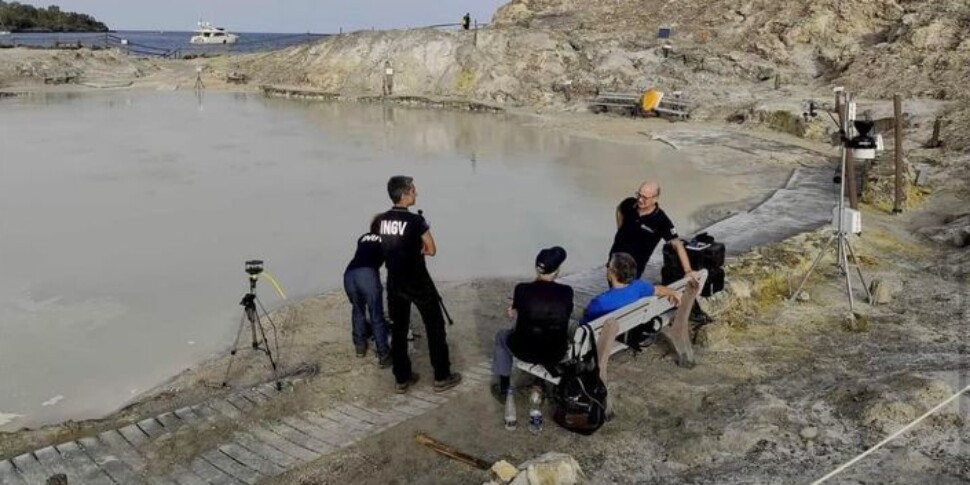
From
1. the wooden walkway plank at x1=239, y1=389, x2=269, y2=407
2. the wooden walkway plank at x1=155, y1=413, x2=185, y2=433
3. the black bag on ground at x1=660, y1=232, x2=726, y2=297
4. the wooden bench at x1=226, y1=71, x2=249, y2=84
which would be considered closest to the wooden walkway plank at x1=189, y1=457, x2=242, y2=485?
the wooden walkway plank at x1=155, y1=413, x2=185, y2=433

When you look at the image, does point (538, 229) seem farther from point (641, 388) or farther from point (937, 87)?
point (937, 87)

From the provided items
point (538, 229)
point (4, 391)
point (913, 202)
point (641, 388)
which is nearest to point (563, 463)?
point (641, 388)

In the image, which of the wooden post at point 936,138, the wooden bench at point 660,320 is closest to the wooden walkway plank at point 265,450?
the wooden bench at point 660,320

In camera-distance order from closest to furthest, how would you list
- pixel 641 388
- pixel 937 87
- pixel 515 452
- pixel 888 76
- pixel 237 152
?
pixel 515 452
pixel 641 388
pixel 237 152
pixel 937 87
pixel 888 76

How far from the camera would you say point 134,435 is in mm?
5824

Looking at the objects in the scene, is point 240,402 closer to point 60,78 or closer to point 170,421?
point 170,421

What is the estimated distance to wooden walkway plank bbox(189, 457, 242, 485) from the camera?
5.27 meters

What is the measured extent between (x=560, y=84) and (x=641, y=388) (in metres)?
28.2

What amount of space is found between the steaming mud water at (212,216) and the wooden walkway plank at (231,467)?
6.03 feet

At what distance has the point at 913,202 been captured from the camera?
44.5 ft

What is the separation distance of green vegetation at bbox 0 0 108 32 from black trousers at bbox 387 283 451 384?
130856 mm

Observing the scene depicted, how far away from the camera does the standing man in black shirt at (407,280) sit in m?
6.05

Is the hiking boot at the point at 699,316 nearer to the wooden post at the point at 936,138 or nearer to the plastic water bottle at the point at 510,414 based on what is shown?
the plastic water bottle at the point at 510,414

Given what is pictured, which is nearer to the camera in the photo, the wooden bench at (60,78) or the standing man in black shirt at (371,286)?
the standing man in black shirt at (371,286)
